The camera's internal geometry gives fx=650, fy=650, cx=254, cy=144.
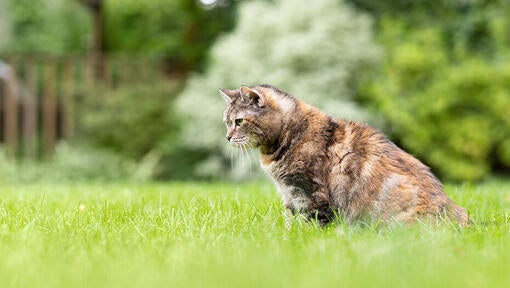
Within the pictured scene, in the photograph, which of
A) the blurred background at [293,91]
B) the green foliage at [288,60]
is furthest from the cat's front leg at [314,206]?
the green foliage at [288,60]

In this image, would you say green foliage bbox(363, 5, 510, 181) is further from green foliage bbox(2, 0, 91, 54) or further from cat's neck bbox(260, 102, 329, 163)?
green foliage bbox(2, 0, 91, 54)

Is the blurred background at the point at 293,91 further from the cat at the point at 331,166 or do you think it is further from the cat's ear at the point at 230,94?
the cat at the point at 331,166

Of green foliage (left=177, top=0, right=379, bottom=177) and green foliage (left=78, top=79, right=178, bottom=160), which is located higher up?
green foliage (left=177, top=0, right=379, bottom=177)

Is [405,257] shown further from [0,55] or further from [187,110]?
[0,55]

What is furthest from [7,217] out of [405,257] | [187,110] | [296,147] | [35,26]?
[35,26]

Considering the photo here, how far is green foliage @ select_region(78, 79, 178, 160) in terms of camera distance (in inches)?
521

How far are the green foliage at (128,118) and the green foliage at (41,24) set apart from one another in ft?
17.6

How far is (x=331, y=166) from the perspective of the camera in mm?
3543

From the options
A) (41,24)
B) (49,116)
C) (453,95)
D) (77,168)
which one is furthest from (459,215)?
(41,24)

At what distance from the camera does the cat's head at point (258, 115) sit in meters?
3.73

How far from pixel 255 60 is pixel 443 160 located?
3985 mm

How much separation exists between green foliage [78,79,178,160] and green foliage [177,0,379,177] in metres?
0.88

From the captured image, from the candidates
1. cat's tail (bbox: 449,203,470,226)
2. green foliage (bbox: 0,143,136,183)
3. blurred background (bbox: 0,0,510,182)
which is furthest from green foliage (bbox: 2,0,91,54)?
cat's tail (bbox: 449,203,470,226)

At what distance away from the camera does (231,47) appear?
12.4 meters
